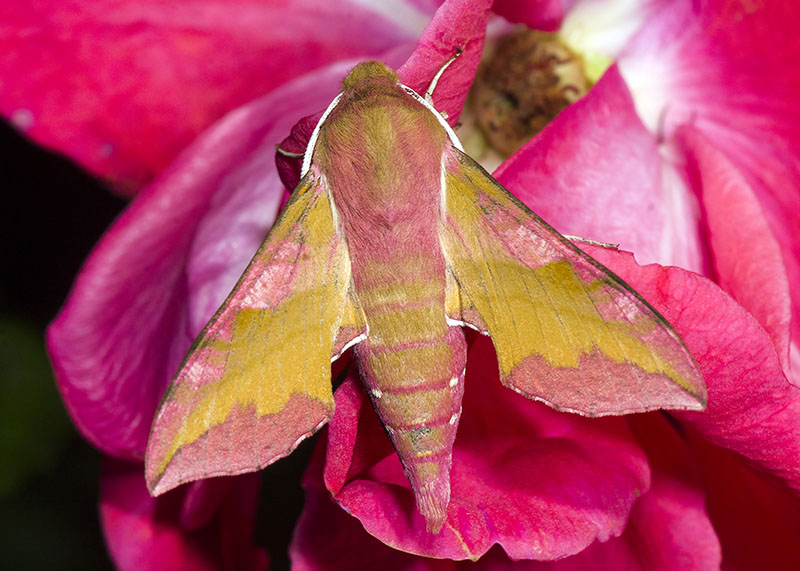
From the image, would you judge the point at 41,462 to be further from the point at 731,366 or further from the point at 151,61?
the point at 731,366

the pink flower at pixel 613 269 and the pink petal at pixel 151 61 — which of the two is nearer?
the pink flower at pixel 613 269

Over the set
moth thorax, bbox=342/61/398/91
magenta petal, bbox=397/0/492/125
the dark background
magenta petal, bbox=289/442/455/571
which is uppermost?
magenta petal, bbox=397/0/492/125

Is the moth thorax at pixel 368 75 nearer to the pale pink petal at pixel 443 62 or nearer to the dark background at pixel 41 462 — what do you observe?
the pale pink petal at pixel 443 62

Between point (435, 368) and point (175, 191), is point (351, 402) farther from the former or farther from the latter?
point (175, 191)

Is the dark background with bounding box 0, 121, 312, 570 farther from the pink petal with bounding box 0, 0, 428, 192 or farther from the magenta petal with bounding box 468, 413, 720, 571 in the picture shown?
the magenta petal with bounding box 468, 413, 720, 571

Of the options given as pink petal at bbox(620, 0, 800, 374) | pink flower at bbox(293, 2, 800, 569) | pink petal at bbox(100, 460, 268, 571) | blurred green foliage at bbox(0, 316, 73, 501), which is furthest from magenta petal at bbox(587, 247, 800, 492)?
blurred green foliage at bbox(0, 316, 73, 501)

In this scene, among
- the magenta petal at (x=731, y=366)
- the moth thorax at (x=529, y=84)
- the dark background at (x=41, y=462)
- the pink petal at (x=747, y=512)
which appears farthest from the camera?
the dark background at (x=41, y=462)

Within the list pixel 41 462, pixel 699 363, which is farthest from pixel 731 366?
pixel 41 462

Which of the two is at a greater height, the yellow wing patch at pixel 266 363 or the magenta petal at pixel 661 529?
the yellow wing patch at pixel 266 363

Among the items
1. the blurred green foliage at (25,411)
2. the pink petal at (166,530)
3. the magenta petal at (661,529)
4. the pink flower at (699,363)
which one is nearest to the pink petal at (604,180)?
the pink flower at (699,363)
